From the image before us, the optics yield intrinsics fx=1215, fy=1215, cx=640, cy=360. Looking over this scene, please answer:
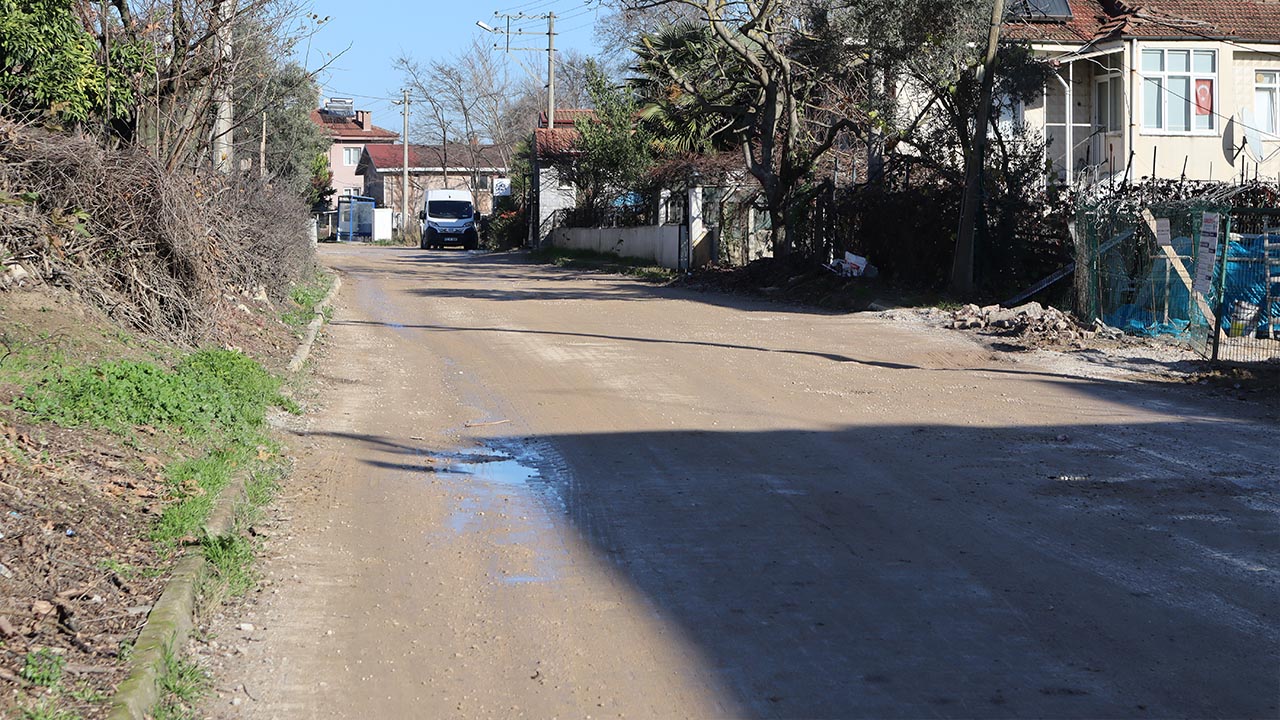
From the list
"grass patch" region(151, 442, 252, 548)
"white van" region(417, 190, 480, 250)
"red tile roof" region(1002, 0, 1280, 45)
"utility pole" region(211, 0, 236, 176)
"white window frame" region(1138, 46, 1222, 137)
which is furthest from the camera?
"white van" region(417, 190, 480, 250)

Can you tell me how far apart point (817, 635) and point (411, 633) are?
6.06 feet

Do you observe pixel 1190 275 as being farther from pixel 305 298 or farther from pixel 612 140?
pixel 612 140

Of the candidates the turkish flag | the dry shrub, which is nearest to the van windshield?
the turkish flag

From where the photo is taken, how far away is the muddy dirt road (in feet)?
16.2

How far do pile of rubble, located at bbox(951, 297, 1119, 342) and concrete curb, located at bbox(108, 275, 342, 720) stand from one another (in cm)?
1248

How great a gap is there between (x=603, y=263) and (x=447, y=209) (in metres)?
19.7

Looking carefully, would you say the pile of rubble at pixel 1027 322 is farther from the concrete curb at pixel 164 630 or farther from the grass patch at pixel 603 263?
the grass patch at pixel 603 263

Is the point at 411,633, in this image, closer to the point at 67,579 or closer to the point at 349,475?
the point at 67,579

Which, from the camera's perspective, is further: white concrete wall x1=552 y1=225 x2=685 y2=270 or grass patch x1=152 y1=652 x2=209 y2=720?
white concrete wall x1=552 y1=225 x2=685 y2=270

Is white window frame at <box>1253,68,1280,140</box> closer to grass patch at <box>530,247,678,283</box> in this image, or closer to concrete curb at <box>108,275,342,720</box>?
grass patch at <box>530,247,678,283</box>

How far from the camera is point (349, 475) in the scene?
8828mm

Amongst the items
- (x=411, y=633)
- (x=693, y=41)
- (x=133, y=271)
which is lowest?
(x=411, y=633)

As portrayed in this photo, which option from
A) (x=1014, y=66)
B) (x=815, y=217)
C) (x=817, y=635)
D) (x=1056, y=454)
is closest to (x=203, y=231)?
(x=1056, y=454)

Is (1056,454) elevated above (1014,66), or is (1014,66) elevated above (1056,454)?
(1014,66)
